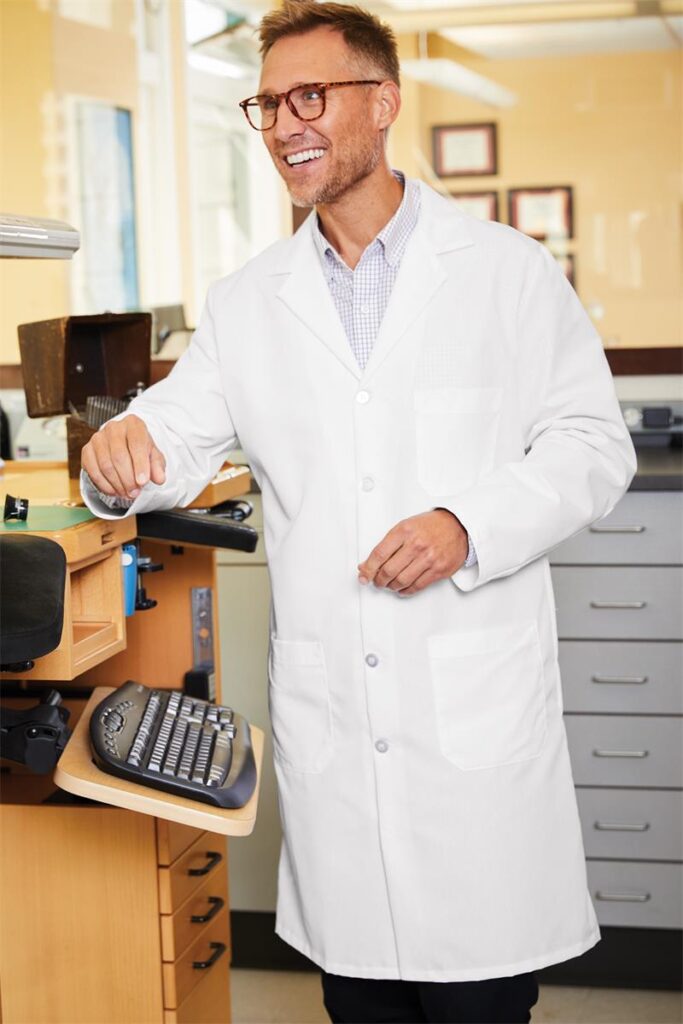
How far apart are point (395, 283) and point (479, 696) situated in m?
0.53

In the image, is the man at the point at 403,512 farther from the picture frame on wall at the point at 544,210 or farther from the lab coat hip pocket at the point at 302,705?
the picture frame on wall at the point at 544,210

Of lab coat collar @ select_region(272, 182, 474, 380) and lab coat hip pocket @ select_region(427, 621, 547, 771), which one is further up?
lab coat collar @ select_region(272, 182, 474, 380)

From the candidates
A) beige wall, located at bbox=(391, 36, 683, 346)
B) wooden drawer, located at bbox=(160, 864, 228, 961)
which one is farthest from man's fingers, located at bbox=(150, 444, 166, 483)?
beige wall, located at bbox=(391, 36, 683, 346)

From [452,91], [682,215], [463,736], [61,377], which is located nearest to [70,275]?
[452,91]

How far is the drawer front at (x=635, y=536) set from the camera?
8.25ft

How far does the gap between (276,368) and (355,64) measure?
402mm

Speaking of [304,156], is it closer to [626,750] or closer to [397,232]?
[397,232]

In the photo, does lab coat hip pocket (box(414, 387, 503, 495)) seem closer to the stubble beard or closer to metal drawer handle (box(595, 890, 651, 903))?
the stubble beard

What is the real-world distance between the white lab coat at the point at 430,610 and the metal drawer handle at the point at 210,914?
0.31 metres

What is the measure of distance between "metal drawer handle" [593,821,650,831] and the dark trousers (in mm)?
951

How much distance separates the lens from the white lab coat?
5.03ft

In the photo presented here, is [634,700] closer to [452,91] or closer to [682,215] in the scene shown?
[682,215]

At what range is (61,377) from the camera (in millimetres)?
1892

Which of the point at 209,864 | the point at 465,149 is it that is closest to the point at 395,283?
the point at 209,864
